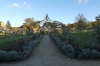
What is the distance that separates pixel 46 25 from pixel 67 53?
120ft

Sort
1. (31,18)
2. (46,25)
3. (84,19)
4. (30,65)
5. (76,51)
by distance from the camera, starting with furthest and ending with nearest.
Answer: (31,18), (84,19), (46,25), (76,51), (30,65)

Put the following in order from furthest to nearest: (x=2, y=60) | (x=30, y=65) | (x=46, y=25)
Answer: (x=46, y=25), (x=2, y=60), (x=30, y=65)

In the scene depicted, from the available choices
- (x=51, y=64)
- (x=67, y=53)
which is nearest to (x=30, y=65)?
(x=51, y=64)

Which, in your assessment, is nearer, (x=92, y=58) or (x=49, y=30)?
(x=92, y=58)

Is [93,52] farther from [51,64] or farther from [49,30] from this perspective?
[49,30]

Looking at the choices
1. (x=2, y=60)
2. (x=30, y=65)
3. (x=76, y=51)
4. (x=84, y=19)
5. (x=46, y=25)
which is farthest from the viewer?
(x=84, y=19)

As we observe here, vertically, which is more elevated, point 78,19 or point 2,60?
point 78,19

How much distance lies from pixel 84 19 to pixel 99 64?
4620 centimetres

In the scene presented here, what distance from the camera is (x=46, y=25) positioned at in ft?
152

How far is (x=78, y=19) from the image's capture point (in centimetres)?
5362

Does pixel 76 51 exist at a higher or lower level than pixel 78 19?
lower

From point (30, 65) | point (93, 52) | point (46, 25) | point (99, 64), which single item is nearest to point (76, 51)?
point (93, 52)

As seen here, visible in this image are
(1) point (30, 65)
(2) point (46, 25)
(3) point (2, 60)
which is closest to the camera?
(1) point (30, 65)

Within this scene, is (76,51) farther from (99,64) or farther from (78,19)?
(78,19)
